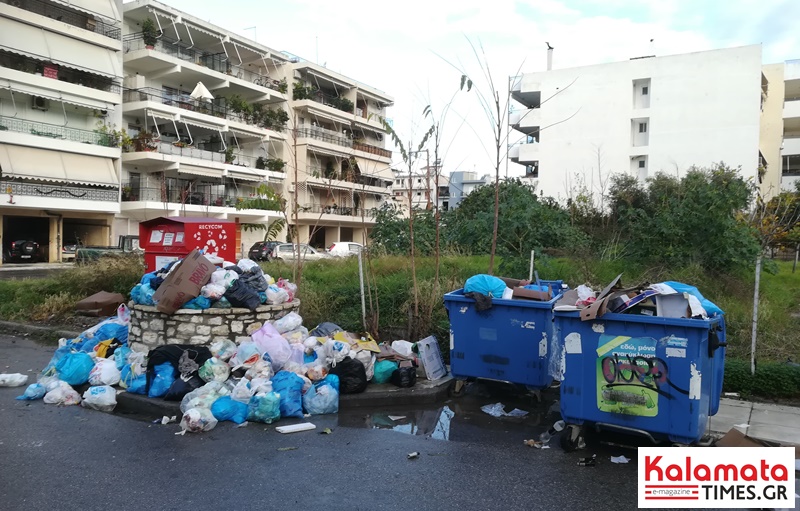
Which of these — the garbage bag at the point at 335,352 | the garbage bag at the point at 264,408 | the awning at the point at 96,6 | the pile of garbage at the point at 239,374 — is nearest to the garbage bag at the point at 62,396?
the pile of garbage at the point at 239,374

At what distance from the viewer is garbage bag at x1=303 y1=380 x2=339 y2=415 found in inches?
236

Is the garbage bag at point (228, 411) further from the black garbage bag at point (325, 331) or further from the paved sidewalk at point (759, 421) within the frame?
the paved sidewalk at point (759, 421)

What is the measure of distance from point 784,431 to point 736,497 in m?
1.93

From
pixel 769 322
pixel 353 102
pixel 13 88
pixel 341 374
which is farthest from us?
pixel 353 102

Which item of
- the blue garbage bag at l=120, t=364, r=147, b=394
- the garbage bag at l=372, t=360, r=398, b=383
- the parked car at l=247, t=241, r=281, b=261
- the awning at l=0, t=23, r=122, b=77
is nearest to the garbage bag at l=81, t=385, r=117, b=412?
the blue garbage bag at l=120, t=364, r=147, b=394

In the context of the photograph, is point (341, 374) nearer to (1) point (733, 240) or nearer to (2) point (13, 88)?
(1) point (733, 240)

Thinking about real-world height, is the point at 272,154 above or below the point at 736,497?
above

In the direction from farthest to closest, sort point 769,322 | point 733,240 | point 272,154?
point 272,154 < point 733,240 < point 769,322

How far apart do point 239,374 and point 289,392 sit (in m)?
0.83

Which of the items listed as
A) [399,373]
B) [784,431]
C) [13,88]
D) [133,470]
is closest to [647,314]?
[784,431]

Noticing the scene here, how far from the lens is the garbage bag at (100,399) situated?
6.07 m

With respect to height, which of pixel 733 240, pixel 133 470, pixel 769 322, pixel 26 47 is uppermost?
pixel 26 47

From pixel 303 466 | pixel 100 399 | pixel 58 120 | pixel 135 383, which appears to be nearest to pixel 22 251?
pixel 58 120

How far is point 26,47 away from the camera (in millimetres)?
29031
